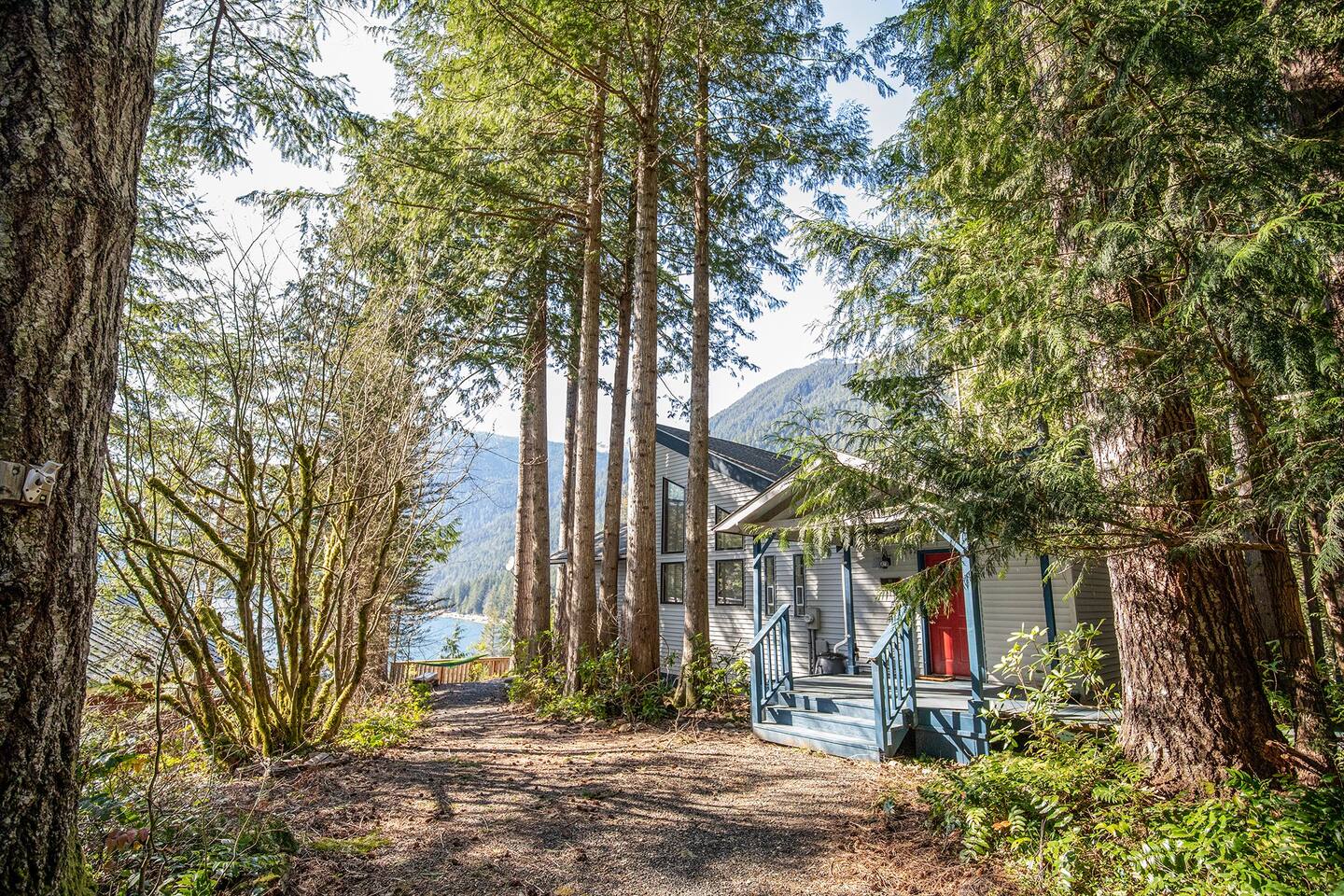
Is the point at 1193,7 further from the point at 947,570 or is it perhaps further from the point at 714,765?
the point at 714,765

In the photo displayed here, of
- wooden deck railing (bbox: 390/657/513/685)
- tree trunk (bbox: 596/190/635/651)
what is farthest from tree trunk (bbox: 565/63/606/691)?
wooden deck railing (bbox: 390/657/513/685)

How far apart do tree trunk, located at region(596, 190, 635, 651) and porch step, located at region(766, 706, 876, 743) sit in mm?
2901

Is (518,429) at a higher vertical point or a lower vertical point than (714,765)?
higher

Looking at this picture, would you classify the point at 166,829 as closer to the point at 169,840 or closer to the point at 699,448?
the point at 169,840

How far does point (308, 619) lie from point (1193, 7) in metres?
6.89

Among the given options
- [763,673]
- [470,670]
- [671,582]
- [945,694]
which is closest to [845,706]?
[763,673]

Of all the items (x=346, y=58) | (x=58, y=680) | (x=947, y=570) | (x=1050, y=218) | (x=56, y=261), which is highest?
(x=346, y=58)

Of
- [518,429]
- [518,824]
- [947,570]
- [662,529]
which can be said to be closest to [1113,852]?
[947,570]

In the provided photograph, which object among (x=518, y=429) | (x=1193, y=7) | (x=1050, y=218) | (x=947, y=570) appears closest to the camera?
(x=1193, y=7)

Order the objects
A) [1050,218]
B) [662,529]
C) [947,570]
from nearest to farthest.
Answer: [947,570] < [1050,218] < [662,529]

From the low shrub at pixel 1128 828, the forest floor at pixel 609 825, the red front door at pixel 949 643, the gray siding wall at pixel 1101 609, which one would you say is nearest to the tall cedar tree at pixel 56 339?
the forest floor at pixel 609 825

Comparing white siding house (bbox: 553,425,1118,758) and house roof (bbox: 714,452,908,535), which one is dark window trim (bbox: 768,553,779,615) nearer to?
white siding house (bbox: 553,425,1118,758)

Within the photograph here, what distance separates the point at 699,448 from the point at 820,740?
418 centimetres

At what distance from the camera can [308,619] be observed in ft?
17.9
